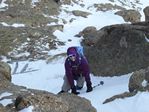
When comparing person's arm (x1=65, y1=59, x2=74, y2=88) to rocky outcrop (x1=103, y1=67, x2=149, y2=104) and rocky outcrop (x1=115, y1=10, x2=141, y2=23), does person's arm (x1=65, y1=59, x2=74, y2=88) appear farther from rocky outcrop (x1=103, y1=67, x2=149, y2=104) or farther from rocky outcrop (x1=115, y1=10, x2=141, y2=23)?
rocky outcrop (x1=115, y1=10, x2=141, y2=23)

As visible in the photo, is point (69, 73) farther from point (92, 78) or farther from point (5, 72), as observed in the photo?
point (92, 78)

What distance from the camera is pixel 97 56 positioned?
1636 centimetres

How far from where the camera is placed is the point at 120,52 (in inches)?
612

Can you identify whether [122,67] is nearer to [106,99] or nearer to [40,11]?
[106,99]

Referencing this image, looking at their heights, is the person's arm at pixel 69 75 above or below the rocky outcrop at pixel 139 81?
below

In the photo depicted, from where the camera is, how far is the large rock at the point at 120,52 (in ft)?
48.3

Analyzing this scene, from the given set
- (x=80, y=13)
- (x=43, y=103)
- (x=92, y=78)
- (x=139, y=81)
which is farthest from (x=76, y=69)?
(x=80, y=13)

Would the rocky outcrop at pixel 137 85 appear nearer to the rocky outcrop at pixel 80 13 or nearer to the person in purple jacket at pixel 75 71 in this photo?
the person in purple jacket at pixel 75 71

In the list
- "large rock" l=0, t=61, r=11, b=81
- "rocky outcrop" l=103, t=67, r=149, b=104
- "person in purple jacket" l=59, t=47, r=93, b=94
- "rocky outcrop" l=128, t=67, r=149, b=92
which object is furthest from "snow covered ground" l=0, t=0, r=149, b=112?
"large rock" l=0, t=61, r=11, b=81

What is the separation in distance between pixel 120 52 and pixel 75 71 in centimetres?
348

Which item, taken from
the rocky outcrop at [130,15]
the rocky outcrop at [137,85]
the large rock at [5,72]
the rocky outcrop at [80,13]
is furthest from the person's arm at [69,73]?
the rocky outcrop at [130,15]

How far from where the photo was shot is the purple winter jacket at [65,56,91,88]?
40.0ft

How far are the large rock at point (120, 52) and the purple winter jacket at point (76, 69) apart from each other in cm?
241

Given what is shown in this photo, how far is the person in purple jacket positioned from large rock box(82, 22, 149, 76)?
2.31 meters
